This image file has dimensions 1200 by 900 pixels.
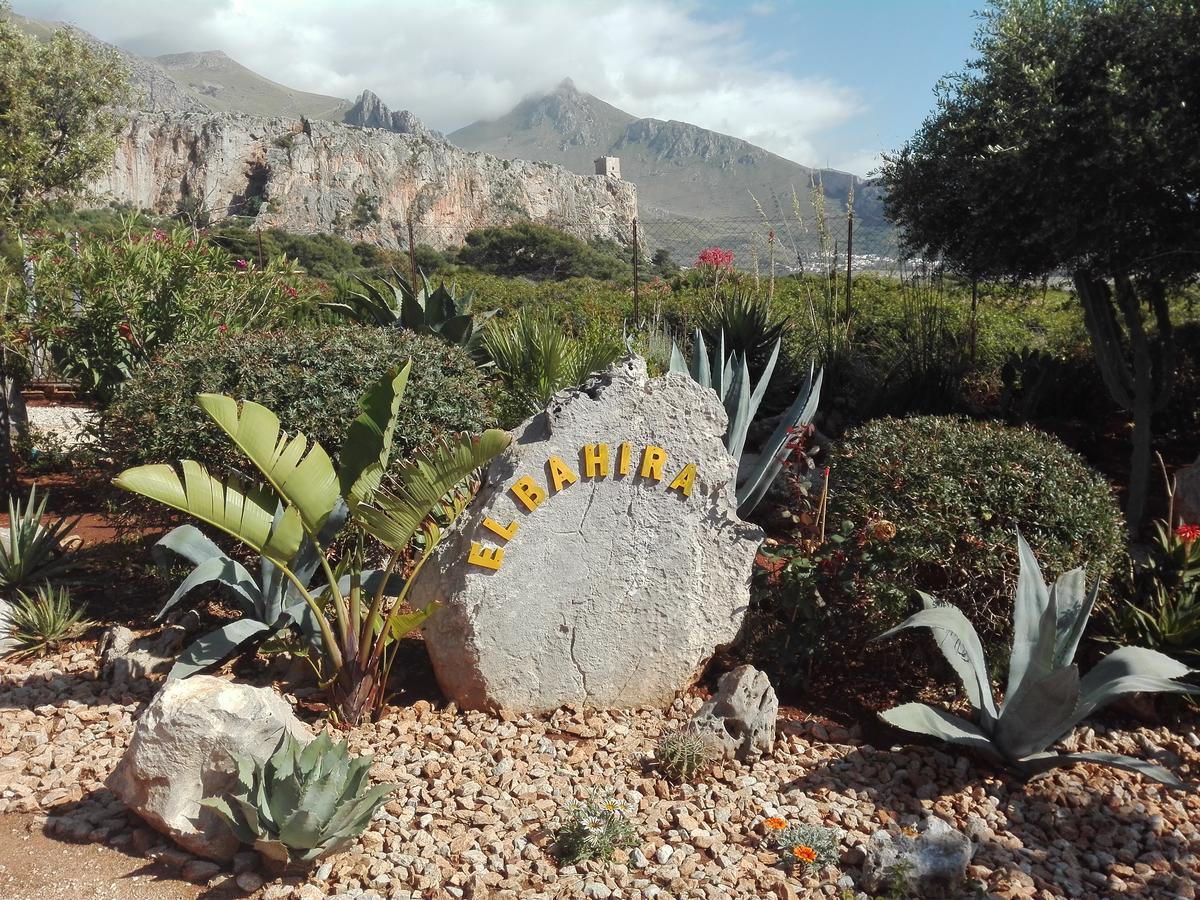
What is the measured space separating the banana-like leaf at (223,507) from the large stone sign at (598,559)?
62 centimetres

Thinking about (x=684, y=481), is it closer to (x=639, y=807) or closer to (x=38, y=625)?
(x=639, y=807)

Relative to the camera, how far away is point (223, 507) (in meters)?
3.64

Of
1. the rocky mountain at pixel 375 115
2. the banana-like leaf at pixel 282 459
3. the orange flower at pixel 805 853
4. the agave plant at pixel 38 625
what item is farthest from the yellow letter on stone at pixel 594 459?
the rocky mountain at pixel 375 115

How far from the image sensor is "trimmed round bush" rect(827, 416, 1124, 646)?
4.20 meters

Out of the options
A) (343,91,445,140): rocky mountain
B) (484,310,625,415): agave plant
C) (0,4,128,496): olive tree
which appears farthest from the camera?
(343,91,445,140): rocky mountain

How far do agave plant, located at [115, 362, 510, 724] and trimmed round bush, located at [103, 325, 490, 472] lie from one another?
108 cm

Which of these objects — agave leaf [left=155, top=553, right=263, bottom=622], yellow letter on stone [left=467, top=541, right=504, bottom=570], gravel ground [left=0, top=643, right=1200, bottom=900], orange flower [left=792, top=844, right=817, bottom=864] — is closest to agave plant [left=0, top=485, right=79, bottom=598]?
gravel ground [left=0, top=643, right=1200, bottom=900]

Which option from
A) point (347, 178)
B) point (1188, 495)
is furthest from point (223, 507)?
point (347, 178)

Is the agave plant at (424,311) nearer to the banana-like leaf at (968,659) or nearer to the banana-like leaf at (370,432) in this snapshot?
the banana-like leaf at (370,432)

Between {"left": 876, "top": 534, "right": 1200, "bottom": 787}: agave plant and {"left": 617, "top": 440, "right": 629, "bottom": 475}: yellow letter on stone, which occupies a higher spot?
{"left": 617, "top": 440, "right": 629, "bottom": 475}: yellow letter on stone

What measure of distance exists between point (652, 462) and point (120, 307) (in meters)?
4.60

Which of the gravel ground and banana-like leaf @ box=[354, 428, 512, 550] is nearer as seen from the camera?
the gravel ground

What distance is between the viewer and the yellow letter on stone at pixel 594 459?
4.05 metres

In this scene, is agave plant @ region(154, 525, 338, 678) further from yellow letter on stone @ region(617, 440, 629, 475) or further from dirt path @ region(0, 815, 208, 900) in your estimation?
yellow letter on stone @ region(617, 440, 629, 475)
